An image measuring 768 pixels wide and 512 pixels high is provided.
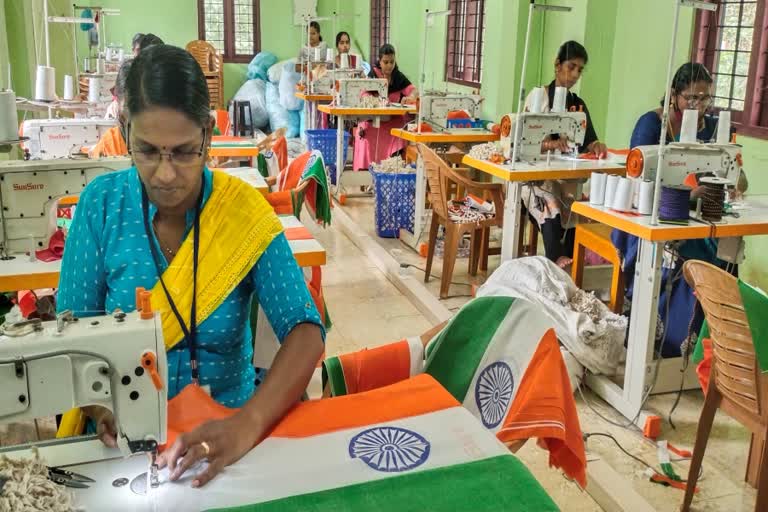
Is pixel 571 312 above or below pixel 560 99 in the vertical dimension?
below

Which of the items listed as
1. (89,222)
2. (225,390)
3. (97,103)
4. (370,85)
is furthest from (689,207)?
(370,85)

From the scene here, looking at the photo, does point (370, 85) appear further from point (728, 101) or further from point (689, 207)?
point (689, 207)

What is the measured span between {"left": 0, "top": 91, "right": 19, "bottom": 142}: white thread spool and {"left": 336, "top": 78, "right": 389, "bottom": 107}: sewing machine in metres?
4.61

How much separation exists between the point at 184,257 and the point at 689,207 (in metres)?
2.24

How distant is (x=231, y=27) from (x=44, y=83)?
8600 mm

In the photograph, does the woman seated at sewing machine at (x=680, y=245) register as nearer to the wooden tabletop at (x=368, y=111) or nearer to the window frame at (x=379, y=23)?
the wooden tabletop at (x=368, y=111)

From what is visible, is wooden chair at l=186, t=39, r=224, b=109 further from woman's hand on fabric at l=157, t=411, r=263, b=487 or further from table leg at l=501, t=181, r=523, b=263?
woman's hand on fabric at l=157, t=411, r=263, b=487

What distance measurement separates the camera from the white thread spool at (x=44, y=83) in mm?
3613

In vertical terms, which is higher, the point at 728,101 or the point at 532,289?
the point at 728,101

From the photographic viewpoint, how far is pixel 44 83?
144 inches

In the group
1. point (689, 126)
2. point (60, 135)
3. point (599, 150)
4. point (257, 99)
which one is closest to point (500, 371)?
point (689, 126)

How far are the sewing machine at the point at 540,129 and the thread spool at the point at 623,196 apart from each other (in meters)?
1.00

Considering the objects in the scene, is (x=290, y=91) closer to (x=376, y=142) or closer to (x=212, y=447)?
(x=376, y=142)

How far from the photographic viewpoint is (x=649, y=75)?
16.8 ft
